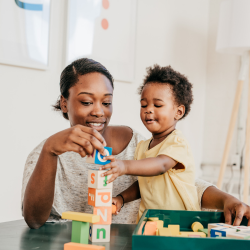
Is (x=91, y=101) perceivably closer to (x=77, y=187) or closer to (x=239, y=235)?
(x=77, y=187)

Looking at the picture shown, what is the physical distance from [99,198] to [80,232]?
78 millimetres

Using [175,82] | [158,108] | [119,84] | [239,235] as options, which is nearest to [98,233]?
[239,235]

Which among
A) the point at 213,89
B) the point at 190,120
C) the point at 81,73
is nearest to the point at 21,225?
the point at 81,73

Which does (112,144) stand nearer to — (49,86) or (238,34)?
(49,86)

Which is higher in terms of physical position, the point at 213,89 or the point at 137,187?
the point at 213,89

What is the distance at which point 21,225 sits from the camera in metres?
0.93

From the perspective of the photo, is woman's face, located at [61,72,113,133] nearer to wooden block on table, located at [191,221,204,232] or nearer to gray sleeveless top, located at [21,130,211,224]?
gray sleeveless top, located at [21,130,211,224]

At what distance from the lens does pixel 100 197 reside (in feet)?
2.30

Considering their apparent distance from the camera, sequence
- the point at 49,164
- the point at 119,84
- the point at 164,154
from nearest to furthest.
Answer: the point at 49,164
the point at 164,154
the point at 119,84

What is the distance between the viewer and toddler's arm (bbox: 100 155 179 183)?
2.32ft

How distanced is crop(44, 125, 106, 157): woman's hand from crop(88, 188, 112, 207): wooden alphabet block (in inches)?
3.2

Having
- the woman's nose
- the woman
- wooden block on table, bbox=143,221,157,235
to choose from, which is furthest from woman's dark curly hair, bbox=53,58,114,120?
wooden block on table, bbox=143,221,157,235

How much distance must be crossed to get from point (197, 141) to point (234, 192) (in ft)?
1.79

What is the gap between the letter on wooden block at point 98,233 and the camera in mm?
712
